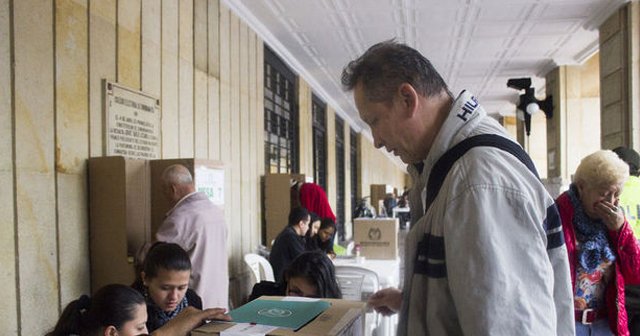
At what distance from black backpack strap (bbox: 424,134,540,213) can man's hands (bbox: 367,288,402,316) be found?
0.41m

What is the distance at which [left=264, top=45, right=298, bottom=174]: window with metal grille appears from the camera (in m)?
6.72

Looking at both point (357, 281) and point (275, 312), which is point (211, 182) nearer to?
point (357, 281)

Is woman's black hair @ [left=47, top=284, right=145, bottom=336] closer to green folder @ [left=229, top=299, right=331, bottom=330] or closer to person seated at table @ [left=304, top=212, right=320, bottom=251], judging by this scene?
green folder @ [left=229, top=299, right=331, bottom=330]

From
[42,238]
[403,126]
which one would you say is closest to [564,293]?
[403,126]

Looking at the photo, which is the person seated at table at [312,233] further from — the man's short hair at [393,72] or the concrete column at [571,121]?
the concrete column at [571,121]

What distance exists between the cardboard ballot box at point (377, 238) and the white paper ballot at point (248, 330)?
146 inches

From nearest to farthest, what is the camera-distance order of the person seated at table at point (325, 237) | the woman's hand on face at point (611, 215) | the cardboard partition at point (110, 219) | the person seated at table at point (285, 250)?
the woman's hand on face at point (611, 215) < the cardboard partition at point (110, 219) < the person seated at table at point (285, 250) < the person seated at table at point (325, 237)

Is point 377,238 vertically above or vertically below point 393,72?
below

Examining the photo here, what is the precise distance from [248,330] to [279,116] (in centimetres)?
650

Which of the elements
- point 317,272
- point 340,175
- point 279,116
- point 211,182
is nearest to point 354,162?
point 340,175

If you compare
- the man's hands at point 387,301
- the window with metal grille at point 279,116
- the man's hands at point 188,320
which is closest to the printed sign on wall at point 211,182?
the man's hands at point 387,301

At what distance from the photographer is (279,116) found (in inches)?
290

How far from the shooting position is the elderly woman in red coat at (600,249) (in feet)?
6.83

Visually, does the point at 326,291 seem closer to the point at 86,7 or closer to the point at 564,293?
the point at 564,293
